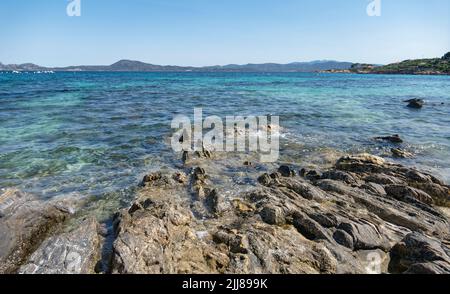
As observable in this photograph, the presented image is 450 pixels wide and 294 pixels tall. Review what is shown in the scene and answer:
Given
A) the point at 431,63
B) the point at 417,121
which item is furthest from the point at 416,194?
the point at 431,63

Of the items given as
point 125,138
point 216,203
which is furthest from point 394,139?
point 125,138

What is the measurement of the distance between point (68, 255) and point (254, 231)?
15.5 feet

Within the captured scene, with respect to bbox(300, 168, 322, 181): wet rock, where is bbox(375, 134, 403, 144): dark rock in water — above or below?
above

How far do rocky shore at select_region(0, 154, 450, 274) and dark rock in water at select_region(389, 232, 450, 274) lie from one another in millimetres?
23

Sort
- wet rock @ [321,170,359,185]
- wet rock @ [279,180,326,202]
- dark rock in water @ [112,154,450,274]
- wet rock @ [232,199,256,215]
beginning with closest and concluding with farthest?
dark rock in water @ [112,154,450,274] → wet rock @ [232,199,256,215] → wet rock @ [279,180,326,202] → wet rock @ [321,170,359,185]

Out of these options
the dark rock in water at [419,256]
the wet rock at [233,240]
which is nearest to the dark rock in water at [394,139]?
the dark rock in water at [419,256]

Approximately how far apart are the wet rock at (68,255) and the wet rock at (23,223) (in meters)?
0.62

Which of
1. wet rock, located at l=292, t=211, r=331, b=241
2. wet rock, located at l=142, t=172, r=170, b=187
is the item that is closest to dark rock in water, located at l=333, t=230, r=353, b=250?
wet rock, located at l=292, t=211, r=331, b=241

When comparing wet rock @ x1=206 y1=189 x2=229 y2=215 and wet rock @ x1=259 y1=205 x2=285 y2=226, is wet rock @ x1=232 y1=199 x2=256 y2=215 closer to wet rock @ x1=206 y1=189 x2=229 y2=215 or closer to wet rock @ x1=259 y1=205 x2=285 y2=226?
wet rock @ x1=206 y1=189 x2=229 y2=215

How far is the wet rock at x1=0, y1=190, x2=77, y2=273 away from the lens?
778 centimetres

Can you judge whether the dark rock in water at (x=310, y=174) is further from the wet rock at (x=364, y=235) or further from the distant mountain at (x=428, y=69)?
the distant mountain at (x=428, y=69)

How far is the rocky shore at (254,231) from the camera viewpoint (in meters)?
7.14
